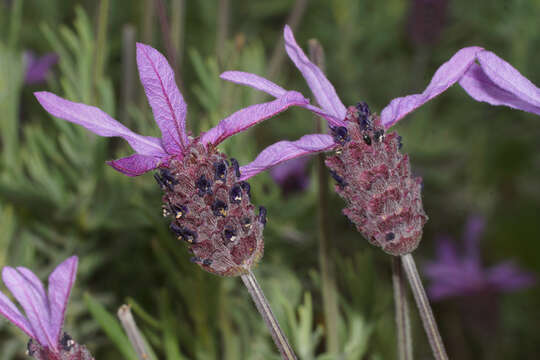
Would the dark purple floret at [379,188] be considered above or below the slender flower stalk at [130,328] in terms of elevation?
above

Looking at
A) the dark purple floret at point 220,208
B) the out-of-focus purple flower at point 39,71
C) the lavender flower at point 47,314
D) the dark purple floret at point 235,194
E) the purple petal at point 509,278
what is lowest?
the purple petal at point 509,278

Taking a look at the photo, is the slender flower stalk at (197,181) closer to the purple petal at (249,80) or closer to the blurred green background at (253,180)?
the purple petal at (249,80)

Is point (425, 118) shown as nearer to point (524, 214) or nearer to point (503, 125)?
point (503, 125)

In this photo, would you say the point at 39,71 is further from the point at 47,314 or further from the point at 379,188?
the point at 379,188

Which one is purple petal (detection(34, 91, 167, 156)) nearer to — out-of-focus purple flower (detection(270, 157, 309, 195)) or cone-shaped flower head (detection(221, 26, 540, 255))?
cone-shaped flower head (detection(221, 26, 540, 255))

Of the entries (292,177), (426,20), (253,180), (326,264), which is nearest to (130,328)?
(326,264)

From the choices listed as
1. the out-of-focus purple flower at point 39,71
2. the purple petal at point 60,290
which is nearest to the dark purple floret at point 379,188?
the purple petal at point 60,290

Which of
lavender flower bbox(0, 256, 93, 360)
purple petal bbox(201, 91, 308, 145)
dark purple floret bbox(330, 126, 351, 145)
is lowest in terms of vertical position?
lavender flower bbox(0, 256, 93, 360)

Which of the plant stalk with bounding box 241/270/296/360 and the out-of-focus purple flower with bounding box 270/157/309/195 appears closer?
the plant stalk with bounding box 241/270/296/360

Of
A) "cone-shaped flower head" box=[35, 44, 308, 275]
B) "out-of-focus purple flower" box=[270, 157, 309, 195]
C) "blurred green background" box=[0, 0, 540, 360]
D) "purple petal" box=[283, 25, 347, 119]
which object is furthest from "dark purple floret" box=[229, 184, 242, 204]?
"out-of-focus purple flower" box=[270, 157, 309, 195]
